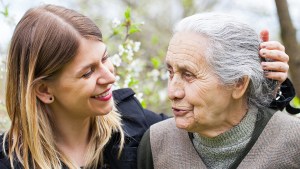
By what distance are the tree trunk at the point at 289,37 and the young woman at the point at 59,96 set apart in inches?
53.1

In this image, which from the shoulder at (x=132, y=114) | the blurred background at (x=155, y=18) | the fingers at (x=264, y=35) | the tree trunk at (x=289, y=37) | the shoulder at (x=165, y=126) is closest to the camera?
the fingers at (x=264, y=35)

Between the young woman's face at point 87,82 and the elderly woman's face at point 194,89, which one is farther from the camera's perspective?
the young woman's face at point 87,82

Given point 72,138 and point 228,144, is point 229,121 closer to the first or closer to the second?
point 228,144

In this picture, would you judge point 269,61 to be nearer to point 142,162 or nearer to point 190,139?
point 190,139

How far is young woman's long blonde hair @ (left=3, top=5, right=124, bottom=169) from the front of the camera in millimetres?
2654

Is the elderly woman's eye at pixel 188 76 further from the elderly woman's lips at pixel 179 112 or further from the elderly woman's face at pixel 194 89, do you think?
the elderly woman's lips at pixel 179 112

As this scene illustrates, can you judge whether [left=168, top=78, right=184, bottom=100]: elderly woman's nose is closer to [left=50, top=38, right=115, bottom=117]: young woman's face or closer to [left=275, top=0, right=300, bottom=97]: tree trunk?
[left=50, top=38, right=115, bottom=117]: young woman's face

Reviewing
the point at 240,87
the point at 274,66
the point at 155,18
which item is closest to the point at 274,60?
the point at 274,66

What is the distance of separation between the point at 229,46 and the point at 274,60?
22 centimetres

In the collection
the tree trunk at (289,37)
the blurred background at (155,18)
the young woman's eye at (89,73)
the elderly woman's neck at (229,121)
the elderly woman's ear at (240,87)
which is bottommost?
the blurred background at (155,18)

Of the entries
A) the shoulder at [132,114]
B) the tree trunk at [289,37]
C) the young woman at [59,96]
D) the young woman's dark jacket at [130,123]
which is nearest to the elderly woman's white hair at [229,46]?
the young woman at [59,96]

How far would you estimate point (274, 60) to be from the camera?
8.27 feet

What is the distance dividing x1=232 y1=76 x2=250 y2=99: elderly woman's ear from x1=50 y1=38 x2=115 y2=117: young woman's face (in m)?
0.56

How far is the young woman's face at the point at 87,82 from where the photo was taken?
2645 millimetres
